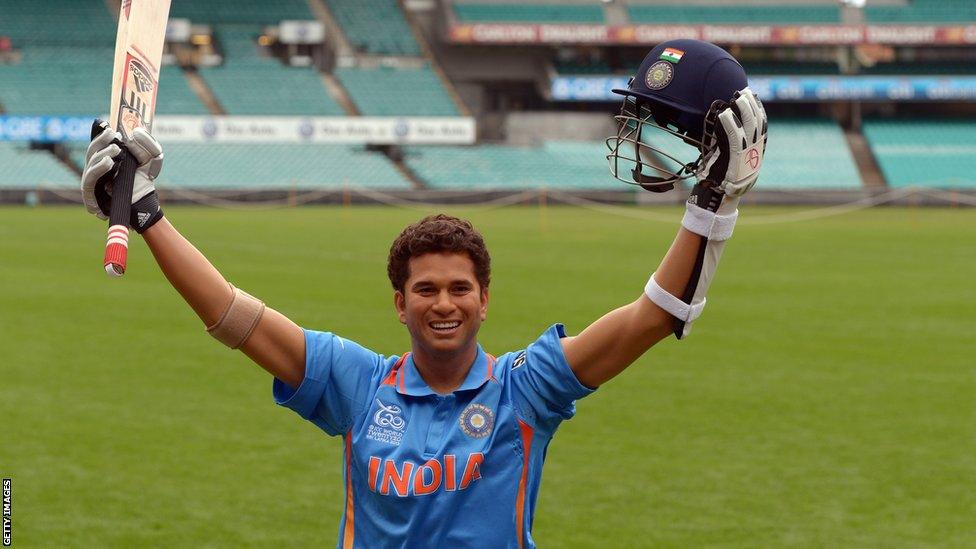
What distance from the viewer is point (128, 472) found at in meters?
7.65

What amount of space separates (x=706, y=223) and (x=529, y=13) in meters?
51.1

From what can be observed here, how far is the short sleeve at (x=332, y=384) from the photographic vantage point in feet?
11.4

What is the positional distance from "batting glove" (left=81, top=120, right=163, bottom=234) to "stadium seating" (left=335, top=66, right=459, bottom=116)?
45652mm

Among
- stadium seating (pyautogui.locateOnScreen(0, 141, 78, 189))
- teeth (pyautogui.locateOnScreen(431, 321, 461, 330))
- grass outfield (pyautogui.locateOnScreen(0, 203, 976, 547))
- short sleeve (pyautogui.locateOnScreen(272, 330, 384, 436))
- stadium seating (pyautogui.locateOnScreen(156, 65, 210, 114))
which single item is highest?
stadium seating (pyautogui.locateOnScreen(156, 65, 210, 114))

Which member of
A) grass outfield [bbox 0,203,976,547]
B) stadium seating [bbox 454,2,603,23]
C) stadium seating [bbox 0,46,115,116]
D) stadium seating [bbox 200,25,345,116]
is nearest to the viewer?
grass outfield [bbox 0,203,976,547]

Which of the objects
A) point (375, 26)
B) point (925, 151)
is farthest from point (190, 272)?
point (925, 151)

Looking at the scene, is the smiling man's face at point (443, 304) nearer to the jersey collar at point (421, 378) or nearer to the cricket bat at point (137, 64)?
the jersey collar at point (421, 378)

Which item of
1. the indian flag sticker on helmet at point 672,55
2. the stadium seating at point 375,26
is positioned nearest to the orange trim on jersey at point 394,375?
the indian flag sticker on helmet at point 672,55

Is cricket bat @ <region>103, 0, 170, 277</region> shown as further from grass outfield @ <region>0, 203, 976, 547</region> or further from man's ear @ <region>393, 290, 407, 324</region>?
grass outfield @ <region>0, 203, 976, 547</region>

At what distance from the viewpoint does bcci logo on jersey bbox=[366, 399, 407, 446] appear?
3.37 meters

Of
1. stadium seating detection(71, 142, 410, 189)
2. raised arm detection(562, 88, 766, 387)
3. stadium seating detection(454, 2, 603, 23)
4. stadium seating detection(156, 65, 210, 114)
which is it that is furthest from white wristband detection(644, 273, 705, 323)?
stadium seating detection(454, 2, 603, 23)

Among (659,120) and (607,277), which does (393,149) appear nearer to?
(607,277)

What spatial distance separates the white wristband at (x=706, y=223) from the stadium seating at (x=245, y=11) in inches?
1976

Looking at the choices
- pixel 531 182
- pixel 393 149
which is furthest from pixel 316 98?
pixel 531 182
